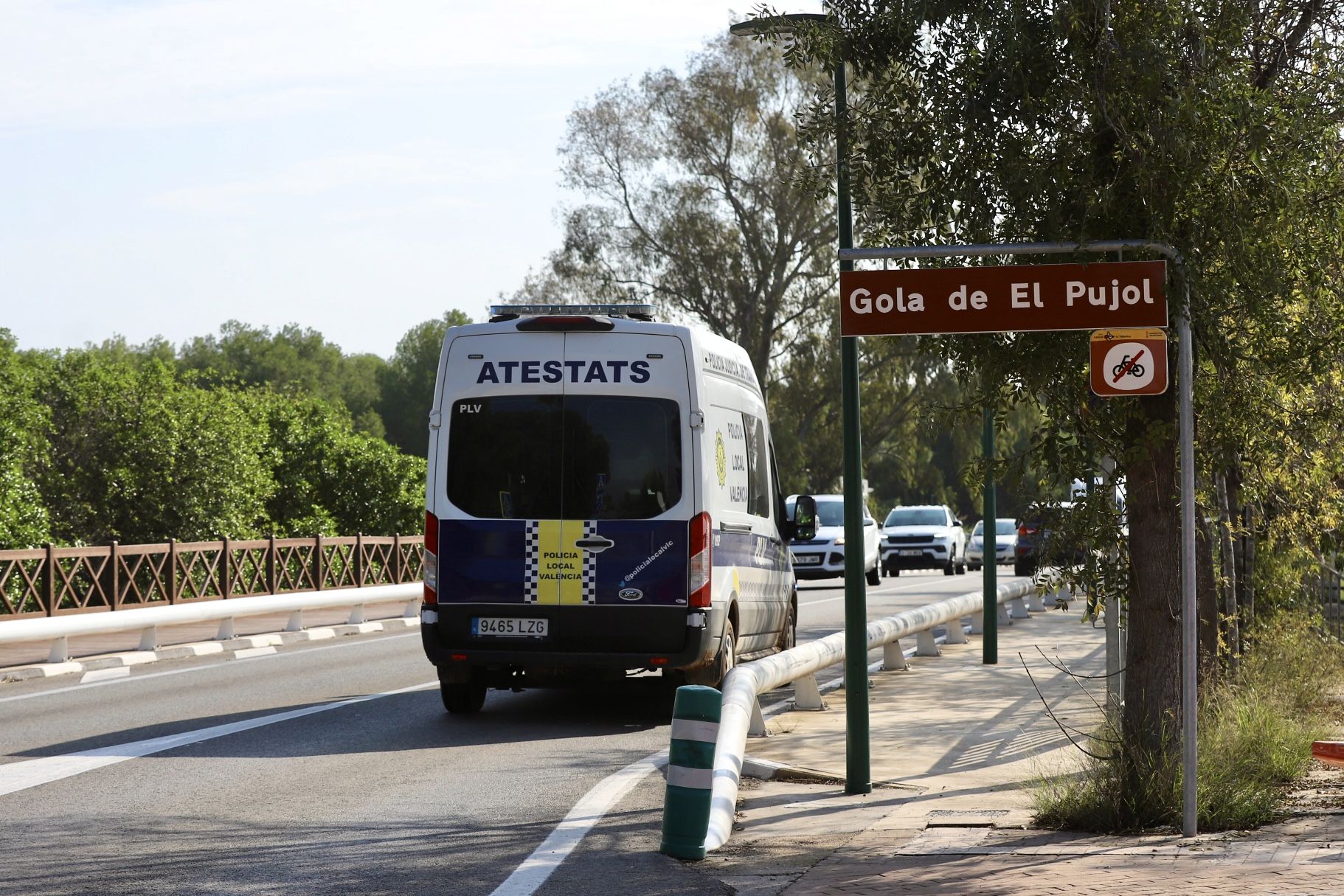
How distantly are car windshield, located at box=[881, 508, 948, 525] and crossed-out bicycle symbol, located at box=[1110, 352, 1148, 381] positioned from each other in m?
34.8

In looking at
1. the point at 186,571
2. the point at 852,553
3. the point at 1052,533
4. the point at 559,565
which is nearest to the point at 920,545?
the point at 186,571

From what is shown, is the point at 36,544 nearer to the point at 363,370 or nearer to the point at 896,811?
the point at 896,811

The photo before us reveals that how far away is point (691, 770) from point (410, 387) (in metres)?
110

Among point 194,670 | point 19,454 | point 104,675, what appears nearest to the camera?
point 104,675

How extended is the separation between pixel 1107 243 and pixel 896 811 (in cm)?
316

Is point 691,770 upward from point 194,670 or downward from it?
upward

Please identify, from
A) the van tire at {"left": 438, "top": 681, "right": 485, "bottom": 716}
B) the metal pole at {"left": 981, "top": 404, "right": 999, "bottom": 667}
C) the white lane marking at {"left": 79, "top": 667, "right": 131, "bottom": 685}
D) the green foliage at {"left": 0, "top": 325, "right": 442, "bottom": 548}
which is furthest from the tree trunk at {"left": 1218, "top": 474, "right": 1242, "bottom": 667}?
the green foliage at {"left": 0, "top": 325, "right": 442, "bottom": 548}

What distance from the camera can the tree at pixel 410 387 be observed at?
114 metres

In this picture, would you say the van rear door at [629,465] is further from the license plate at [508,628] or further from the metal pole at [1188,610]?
the metal pole at [1188,610]

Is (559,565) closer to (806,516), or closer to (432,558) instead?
(432,558)

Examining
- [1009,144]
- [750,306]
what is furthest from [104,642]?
[750,306]

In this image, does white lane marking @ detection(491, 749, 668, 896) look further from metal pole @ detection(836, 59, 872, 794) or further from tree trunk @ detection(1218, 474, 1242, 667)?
tree trunk @ detection(1218, 474, 1242, 667)

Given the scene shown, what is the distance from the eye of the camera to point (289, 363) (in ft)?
394

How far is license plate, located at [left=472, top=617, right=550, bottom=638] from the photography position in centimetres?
1155
